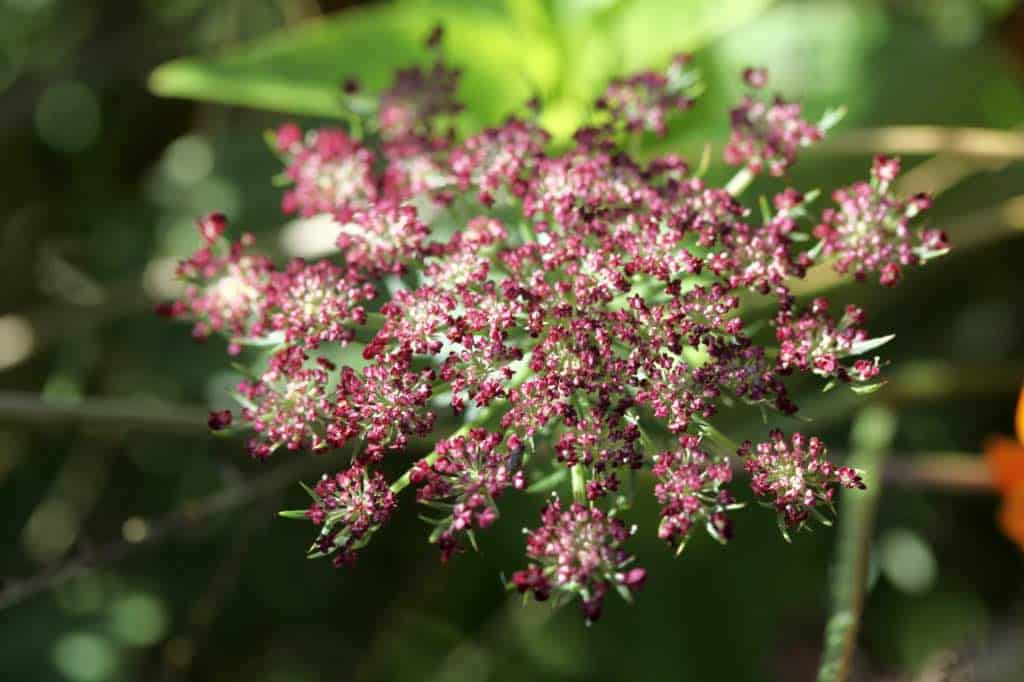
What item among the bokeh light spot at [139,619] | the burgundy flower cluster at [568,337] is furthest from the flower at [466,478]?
the bokeh light spot at [139,619]

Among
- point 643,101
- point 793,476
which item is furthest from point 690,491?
point 643,101

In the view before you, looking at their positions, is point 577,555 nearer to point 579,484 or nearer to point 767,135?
point 579,484

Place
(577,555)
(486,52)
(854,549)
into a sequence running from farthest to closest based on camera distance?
(486,52) → (854,549) → (577,555)

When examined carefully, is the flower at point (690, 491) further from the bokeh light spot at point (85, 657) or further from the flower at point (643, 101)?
the bokeh light spot at point (85, 657)

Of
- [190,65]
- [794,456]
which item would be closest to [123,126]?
[190,65]

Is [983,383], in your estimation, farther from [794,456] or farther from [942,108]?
[794,456]
